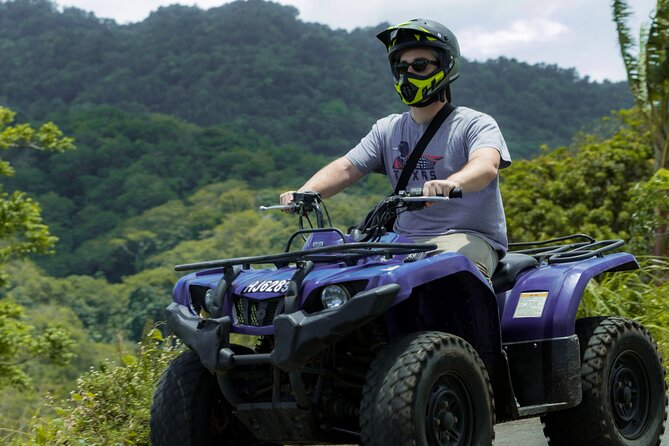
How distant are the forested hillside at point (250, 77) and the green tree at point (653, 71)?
92304mm

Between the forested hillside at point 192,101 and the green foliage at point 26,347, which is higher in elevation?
the forested hillside at point 192,101

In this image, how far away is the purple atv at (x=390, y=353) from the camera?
406cm

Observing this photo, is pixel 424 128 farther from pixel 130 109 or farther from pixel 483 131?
pixel 130 109

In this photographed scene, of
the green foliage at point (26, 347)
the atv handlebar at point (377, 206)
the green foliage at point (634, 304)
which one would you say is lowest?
the green foliage at point (26, 347)

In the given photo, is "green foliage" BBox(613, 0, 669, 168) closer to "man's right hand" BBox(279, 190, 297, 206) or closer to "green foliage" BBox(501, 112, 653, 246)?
"green foliage" BBox(501, 112, 653, 246)

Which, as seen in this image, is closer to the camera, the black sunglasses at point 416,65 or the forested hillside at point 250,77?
the black sunglasses at point 416,65

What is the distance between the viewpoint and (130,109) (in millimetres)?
136000

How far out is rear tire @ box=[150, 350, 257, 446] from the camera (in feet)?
15.0

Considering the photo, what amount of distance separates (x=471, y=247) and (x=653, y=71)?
42.3ft

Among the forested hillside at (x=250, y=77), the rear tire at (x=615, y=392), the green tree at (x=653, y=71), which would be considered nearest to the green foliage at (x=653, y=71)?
the green tree at (x=653, y=71)

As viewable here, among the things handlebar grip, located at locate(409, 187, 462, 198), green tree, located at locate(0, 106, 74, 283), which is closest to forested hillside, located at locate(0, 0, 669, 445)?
green tree, located at locate(0, 106, 74, 283)

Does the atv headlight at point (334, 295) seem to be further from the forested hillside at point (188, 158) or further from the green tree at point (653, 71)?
the green tree at point (653, 71)

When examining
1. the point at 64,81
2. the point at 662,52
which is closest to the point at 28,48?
the point at 64,81

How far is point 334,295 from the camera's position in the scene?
13.8 ft
